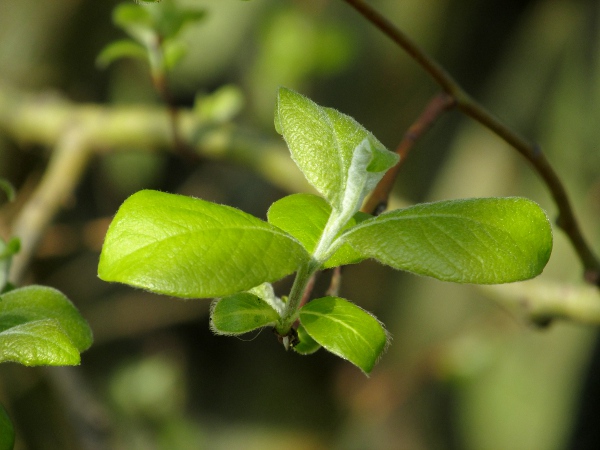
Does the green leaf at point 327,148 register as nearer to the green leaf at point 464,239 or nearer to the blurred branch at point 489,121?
the green leaf at point 464,239

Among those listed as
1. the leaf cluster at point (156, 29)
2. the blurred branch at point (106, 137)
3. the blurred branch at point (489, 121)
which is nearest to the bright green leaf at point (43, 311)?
the blurred branch at point (489, 121)

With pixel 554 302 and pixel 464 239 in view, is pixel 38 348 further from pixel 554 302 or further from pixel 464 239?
pixel 554 302

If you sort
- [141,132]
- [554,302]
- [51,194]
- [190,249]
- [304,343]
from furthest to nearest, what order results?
[141,132], [51,194], [554,302], [304,343], [190,249]

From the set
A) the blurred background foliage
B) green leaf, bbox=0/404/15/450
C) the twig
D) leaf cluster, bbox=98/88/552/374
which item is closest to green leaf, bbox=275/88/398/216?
leaf cluster, bbox=98/88/552/374

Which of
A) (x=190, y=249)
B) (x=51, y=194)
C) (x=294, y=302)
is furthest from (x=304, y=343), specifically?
(x=51, y=194)

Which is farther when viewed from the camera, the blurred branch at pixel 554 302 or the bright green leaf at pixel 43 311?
the blurred branch at pixel 554 302
